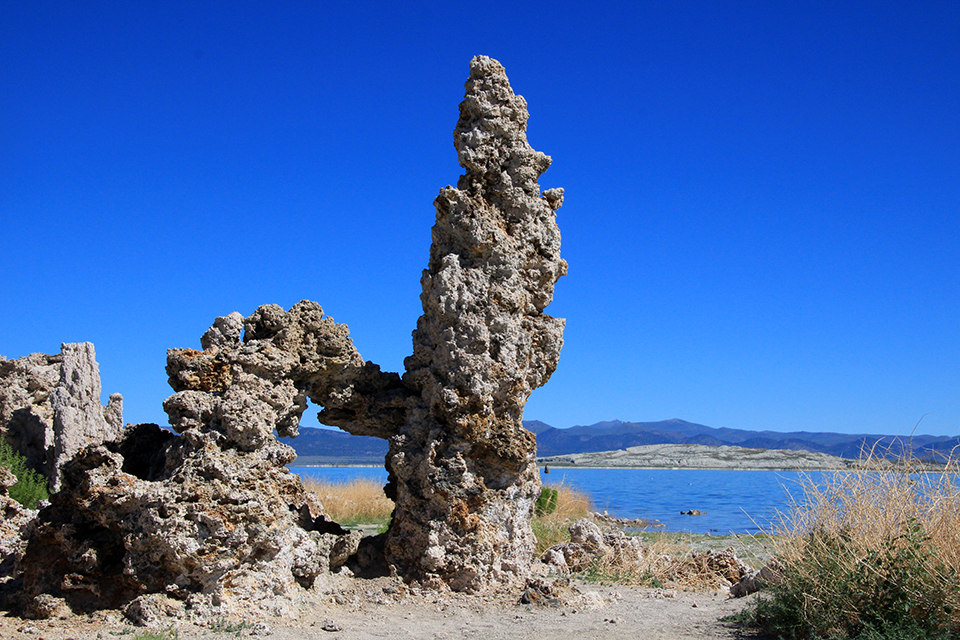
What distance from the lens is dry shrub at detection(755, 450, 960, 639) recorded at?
563cm

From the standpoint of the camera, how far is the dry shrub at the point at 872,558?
18.5 feet

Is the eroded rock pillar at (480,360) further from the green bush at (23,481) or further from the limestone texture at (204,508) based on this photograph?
the green bush at (23,481)

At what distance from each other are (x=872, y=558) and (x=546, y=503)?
8.42 meters

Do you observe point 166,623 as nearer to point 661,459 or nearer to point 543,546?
point 543,546

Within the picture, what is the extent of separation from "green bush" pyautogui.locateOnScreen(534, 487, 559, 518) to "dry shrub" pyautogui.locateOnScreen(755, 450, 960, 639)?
7320mm

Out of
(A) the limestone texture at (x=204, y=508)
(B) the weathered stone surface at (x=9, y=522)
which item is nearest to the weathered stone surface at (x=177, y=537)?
(A) the limestone texture at (x=204, y=508)

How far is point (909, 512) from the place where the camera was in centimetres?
612

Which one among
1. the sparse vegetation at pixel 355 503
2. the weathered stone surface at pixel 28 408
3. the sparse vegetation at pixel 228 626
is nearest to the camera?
the sparse vegetation at pixel 228 626

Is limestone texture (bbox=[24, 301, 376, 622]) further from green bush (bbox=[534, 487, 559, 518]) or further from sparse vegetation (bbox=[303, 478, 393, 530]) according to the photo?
sparse vegetation (bbox=[303, 478, 393, 530])

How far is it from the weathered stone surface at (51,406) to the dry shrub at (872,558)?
10.7 meters

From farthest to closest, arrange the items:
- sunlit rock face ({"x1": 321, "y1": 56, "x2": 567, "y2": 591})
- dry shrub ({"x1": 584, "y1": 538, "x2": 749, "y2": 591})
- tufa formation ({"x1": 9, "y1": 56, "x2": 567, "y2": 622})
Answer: dry shrub ({"x1": 584, "y1": 538, "x2": 749, "y2": 591}), sunlit rock face ({"x1": 321, "y1": 56, "x2": 567, "y2": 591}), tufa formation ({"x1": 9, "y1": 56, "x2": 567, "y2": 622})

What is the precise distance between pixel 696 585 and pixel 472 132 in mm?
5901

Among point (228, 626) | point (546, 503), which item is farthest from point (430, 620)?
point (546, 503)


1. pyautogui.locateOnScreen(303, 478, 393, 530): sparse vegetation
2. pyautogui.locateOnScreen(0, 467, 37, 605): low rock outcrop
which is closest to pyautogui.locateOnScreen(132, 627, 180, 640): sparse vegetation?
pyautogui.locateOnScreen(0, 467, 37, 605): low rock outcrop
